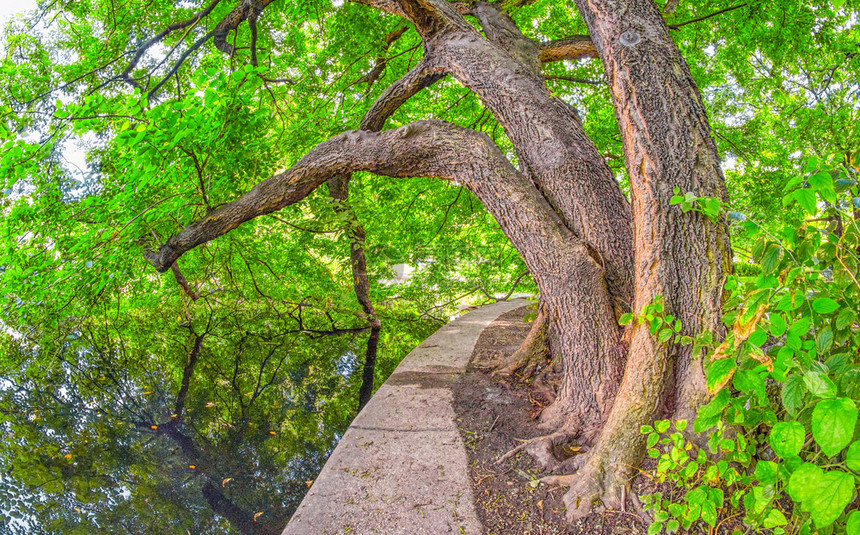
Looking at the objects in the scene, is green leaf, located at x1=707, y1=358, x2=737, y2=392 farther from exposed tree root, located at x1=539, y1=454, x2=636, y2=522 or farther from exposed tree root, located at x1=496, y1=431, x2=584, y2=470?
exposed tree root, located at x1=496, y1=431, x2=584, y2=470

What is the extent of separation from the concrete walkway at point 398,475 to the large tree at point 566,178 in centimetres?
47

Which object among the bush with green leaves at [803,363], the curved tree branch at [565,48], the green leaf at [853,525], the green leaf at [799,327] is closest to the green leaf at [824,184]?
the bush with green leaves at [803,363]

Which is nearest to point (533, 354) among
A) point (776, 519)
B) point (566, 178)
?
point (566, 178)

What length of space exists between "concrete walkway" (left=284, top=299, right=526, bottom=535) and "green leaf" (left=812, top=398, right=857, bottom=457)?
1515 mm

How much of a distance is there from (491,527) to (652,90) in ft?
7.46

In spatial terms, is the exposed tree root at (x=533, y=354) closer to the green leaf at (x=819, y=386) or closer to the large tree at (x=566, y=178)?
the large tree at (x=566, y=178)

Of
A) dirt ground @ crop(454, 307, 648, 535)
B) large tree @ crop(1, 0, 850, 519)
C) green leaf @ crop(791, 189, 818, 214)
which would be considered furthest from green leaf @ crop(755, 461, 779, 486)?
dirt ground @ crop(454, 307, 648, 535)

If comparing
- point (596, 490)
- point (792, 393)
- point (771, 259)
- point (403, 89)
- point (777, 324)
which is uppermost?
point (403, 89)

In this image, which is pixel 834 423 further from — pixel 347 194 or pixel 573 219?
pixel 347 194

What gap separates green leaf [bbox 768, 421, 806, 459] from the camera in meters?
1.11

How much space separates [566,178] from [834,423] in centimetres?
212

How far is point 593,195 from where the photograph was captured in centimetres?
286

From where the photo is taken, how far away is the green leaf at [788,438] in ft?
3.64

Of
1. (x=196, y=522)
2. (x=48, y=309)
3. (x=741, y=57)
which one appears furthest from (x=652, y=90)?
(x=741, y=57)
